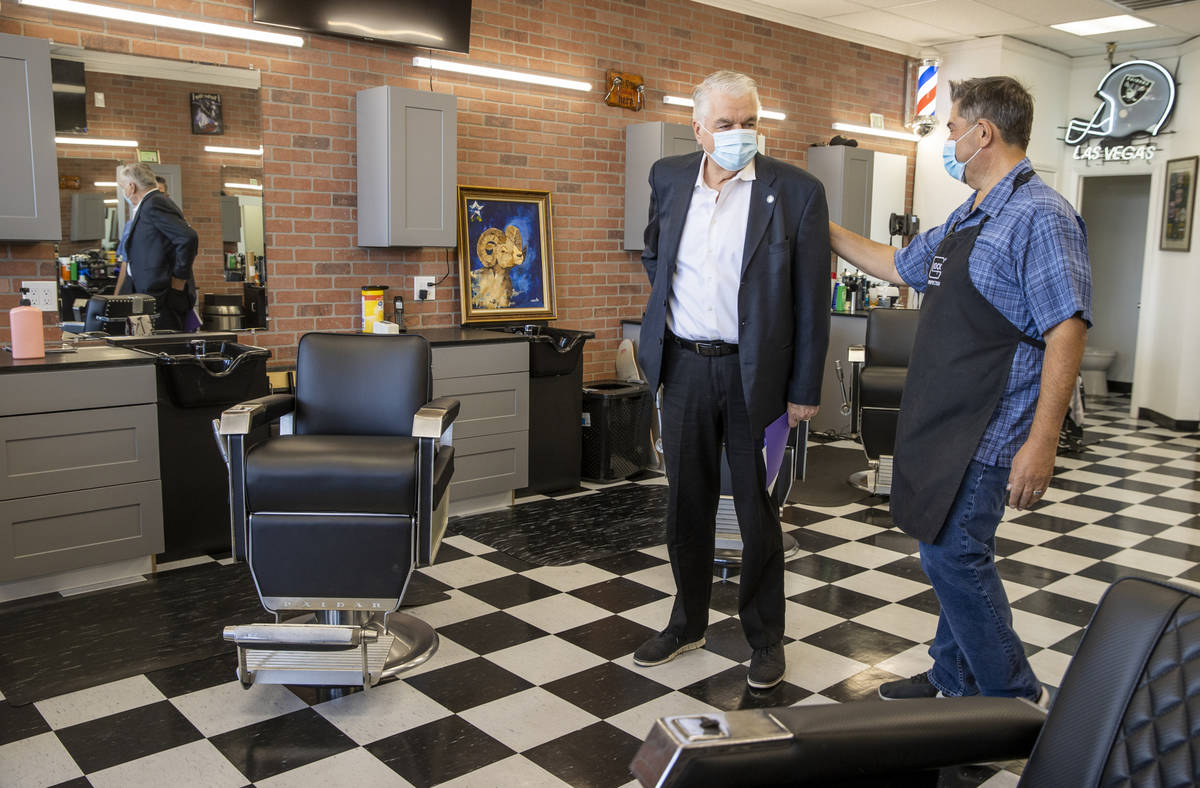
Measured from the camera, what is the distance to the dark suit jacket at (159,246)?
4105 mm

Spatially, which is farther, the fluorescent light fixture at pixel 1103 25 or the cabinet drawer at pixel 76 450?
the fluorescent light fixture at pixel 1103 25

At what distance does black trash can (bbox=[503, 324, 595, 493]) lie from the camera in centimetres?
488

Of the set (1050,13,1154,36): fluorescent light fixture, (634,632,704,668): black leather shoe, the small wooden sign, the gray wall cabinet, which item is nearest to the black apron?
(634,632,704,668): black leather shoe

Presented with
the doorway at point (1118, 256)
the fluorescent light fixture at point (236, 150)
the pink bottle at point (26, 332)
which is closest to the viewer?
the pink bottle at point (26, 332)

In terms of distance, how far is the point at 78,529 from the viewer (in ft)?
11.3

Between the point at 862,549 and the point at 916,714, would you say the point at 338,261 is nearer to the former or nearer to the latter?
the point at 862,549

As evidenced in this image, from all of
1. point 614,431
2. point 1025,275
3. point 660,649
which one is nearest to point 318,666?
point 660,649

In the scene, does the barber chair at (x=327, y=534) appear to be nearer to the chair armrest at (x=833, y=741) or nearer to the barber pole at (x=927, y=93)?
the chair armrest at (x=833, y=741)

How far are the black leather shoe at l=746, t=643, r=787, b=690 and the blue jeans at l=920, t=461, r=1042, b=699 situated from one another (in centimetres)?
60

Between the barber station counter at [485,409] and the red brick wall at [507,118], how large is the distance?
2.07ft

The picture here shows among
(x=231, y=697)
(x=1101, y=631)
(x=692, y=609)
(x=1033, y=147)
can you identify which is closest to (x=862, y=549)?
(x=692, y=609)

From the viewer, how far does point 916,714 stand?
118 cm

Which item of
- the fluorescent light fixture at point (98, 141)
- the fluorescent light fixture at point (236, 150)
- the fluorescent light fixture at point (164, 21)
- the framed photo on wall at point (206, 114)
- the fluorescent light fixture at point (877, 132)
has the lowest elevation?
the fluorescent light fixture at point (98, 141)

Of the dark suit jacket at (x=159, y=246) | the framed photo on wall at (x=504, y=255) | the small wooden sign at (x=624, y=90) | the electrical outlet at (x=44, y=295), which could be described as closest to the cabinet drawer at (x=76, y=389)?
the electrical outlet at (x=44, y=295)
